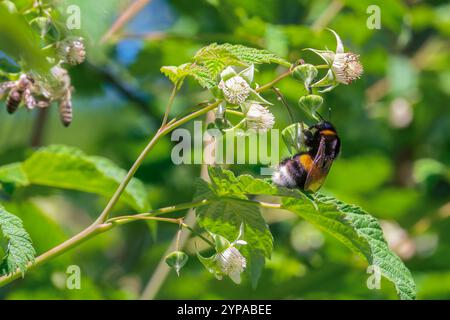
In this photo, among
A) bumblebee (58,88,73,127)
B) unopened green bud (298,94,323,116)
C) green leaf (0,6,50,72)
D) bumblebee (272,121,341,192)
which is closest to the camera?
green leaf (0,6,50,72)

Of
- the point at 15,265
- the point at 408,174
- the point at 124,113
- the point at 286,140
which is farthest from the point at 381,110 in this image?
the point at 15,265

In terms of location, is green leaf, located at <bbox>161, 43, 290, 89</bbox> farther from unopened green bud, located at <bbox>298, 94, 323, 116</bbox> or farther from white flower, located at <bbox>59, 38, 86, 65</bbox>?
white flower, located at <bbox>59, 38, 86, 65</bbox>

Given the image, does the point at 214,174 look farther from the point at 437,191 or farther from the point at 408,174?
the point at 408,174

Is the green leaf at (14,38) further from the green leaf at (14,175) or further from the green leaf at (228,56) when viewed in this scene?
the green leaf at (14,175)

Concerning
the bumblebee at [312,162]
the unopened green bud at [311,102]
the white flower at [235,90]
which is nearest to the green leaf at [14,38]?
the white flower at [235,90]

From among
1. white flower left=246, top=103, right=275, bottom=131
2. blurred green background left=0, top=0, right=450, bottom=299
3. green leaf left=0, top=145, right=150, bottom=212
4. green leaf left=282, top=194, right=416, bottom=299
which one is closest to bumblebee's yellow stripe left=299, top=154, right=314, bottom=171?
green leaf left=282, top=194, right=416, bottom=299

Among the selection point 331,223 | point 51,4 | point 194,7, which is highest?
point 194,7
